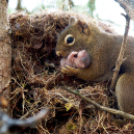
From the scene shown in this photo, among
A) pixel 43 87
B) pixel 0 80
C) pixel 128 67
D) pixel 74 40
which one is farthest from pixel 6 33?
pixel 128 67

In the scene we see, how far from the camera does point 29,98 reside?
72.5 inches

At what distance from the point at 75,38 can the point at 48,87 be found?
0.77 meters

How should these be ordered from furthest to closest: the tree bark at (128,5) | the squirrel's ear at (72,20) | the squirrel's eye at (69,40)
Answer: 1. the squirrel's ear at (72,20)
2. the squirrel's eye at (69,40)
3. the tree bark at (128,5)

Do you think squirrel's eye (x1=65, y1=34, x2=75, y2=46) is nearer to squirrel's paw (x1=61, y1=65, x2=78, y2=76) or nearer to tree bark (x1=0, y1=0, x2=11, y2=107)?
squirrel's paw (x1=61, y1=65, x2=78, y2=76)

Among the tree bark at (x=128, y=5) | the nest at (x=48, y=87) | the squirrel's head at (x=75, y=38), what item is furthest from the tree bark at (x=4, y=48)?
the tree bark at (x=128, y=5)

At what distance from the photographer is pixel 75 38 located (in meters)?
2.11

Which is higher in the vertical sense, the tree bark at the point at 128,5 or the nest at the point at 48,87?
the tree bark at the point at 128,5

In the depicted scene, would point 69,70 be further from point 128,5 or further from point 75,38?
point 128,5

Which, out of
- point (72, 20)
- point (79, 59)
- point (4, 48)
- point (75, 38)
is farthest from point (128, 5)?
point (4, 48)

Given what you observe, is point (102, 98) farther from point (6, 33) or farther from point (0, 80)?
point (6, 33)

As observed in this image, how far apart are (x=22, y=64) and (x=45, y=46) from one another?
54 centimetres

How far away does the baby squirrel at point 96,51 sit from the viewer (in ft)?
6.22

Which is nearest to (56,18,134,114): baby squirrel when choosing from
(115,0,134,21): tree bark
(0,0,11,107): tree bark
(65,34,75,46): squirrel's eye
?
(65,34,75,46): squirrel's eye

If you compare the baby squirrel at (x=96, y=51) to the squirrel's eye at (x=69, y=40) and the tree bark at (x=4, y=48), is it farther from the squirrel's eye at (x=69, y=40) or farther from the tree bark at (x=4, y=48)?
the tree bark at (x=4, y=48)
